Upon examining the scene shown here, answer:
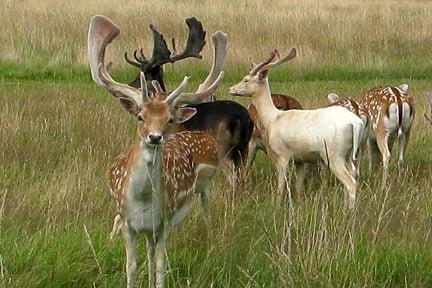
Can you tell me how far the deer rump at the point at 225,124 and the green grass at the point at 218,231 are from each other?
340 mm

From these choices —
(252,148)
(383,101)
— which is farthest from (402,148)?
(252,148)

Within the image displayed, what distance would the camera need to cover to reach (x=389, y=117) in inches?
343

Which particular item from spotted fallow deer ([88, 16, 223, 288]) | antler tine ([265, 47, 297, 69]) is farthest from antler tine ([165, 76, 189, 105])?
antler tine ([265, 47, 297, 69])

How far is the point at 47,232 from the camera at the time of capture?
206 inches

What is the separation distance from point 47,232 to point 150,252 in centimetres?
73

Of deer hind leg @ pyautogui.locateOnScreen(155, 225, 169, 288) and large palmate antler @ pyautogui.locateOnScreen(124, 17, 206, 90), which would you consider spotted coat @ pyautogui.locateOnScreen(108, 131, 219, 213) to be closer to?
deer hind leg @ pyautogui.locateOnScreen(155, 225, 169, 288)

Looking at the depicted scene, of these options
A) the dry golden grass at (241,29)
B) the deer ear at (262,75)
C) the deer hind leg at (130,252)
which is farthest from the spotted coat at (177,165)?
the dry golden grass at (241,29)

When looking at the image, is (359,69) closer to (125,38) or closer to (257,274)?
(125,38)

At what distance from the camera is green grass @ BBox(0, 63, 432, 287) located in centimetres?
468

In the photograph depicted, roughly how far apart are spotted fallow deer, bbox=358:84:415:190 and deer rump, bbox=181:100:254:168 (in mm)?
1412

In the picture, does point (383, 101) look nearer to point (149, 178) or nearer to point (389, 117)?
point (389, 117)

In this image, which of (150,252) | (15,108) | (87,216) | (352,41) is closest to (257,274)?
(150,252)

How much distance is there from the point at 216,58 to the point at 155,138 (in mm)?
1178

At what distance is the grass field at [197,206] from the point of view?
187 inches
